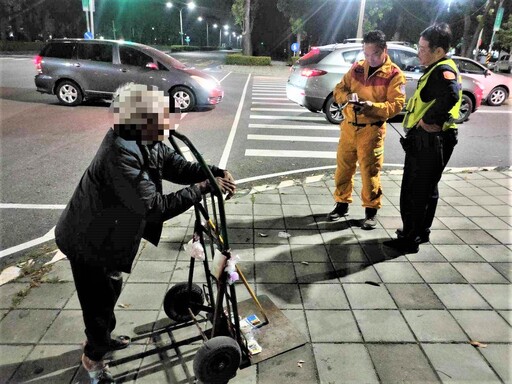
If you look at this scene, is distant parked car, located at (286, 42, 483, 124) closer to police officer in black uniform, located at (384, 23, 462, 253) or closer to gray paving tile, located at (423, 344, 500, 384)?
police officer in black uniform, located at (384, 23, 462, 253)

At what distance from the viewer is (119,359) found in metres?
2.47

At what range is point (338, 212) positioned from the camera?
4551 millimetres

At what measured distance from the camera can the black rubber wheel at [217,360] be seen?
213cm

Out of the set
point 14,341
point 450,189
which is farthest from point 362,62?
point 14,341

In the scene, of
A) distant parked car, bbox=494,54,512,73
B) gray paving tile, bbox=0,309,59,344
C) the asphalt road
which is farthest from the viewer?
distant parked car, bbox=494,54,512,73

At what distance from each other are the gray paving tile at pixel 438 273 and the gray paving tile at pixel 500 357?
79 cm

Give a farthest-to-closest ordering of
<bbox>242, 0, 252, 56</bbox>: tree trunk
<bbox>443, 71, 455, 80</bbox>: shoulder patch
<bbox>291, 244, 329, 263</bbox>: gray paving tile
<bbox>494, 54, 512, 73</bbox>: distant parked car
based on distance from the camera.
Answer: <bbox>242, 0, 252, 56</bbox>: tree trunk, <bbox>494, 54, 512, 73</bbox>: distant parked car, <bbox>291, 244, 329, 263</bbox>: gray paving tile, <bbox>443, 71, 455, 80</bbox>: shoulder patch

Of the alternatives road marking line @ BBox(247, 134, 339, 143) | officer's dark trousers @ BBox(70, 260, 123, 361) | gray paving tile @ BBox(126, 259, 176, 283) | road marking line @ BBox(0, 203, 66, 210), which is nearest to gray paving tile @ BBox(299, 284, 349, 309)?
gray paving tile @ BBox(126, 259, 176, 283)

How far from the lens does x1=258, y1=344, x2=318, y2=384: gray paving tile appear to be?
2348 mm

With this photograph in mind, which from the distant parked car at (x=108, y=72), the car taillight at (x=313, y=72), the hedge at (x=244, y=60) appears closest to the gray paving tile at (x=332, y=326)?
the car taillight at (x=313, y=72)

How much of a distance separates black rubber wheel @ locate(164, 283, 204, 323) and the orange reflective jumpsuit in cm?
229

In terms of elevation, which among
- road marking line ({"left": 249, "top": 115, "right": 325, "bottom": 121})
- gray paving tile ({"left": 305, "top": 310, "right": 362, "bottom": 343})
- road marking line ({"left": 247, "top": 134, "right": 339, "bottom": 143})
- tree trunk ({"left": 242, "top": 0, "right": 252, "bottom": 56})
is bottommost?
gray paving tile ({"left": 305, "top": 310, "right": 362, "bottom": 343})

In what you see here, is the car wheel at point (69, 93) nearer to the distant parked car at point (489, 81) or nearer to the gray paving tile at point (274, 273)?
the gray paving tile at point (274, 273)

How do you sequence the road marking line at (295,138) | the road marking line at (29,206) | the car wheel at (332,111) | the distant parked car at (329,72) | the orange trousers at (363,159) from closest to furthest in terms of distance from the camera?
the orange trousers at (363,159) → the road marking line at (29,206) → the road marking line at (295,138) → the distant parked car at (329,72) → the car wheel at (332,111)
